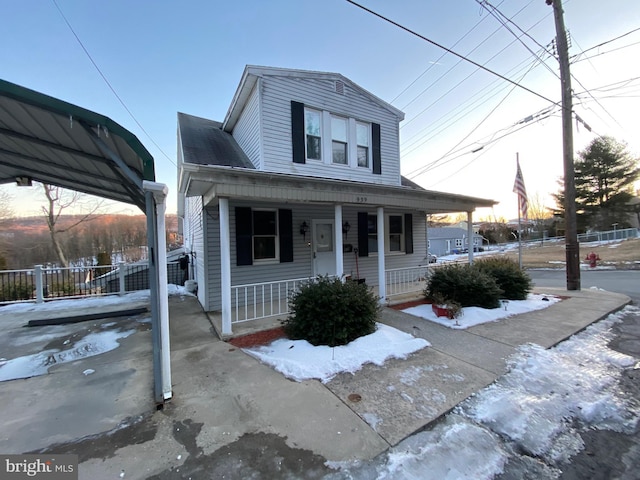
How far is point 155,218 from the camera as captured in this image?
9.37ft

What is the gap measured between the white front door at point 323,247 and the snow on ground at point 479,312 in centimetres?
241

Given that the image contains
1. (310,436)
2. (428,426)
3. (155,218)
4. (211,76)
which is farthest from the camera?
(211,76)

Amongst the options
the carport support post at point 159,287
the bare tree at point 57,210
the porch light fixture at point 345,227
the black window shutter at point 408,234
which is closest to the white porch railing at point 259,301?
the porch light fixture at point 345,227

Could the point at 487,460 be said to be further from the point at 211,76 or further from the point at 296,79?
the point at 211,76

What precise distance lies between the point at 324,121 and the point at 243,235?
3642 mm

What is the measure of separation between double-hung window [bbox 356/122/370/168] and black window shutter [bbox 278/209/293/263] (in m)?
2.69

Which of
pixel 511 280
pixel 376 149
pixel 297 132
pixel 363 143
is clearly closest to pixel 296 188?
pixel 297 132

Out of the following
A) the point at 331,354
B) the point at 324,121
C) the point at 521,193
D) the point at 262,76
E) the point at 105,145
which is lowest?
the point at 331,354

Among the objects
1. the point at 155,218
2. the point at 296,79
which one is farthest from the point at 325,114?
the point at 155,218

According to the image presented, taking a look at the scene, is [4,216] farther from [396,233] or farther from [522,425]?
[522,425]

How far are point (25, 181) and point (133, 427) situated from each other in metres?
7.27

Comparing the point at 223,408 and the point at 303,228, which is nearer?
the point at 223,408

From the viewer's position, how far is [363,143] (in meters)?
7.86

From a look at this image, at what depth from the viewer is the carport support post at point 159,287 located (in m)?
2.72
